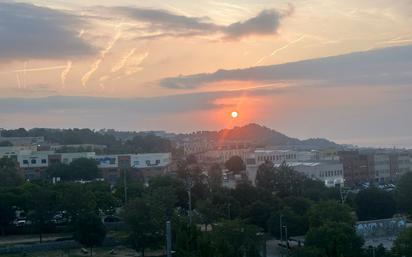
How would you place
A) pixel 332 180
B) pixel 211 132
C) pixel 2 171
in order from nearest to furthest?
1. pixel 2 171
2. pixel 332 180
3. pixel 211 132

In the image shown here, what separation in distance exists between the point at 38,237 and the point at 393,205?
50.2ft

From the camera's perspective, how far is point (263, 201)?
28.7 m

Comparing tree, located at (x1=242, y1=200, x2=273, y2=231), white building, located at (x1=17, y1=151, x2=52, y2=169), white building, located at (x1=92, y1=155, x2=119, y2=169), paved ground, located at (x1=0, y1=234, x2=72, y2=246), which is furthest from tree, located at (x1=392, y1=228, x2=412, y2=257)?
white building, located at (x1=17, y1=151, x2=52, y2=169)

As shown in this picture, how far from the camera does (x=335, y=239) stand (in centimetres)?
1919

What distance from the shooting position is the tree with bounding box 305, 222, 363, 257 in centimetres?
1906

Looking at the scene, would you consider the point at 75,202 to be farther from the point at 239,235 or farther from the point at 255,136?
the point at 255,136

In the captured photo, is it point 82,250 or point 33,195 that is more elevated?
point 33,195

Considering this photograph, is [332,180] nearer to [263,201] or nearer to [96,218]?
[263,201]

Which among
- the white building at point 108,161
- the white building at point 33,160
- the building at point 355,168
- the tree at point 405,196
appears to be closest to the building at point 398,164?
the building at point 355,168

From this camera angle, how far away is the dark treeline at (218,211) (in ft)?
63.6

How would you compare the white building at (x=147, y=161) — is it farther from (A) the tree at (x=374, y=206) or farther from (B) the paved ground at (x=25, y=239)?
(A) the tree at (x=374, y=206)

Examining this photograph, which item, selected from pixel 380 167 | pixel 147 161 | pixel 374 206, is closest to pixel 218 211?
pixel 374 206

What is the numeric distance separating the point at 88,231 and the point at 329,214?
8.24 m

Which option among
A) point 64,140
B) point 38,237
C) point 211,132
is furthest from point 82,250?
point 211,132
